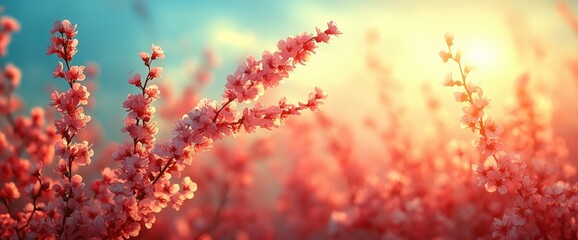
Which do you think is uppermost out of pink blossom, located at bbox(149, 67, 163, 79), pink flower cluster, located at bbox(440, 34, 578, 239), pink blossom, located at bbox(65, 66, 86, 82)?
pink blossom, located at bbox(149, 67, 163, 79)

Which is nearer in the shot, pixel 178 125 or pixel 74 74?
pixel 178 125

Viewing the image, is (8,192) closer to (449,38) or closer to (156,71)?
(156,71)

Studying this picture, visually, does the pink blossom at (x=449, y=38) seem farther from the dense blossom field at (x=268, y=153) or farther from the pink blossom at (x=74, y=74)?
the pink blossom at (x=74, y=74)

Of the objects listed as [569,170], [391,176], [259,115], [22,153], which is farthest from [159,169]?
[569,170]

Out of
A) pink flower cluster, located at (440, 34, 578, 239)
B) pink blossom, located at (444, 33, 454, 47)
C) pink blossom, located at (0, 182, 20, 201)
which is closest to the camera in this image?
pink flower cluster, located at (440, 34, 578, 239)

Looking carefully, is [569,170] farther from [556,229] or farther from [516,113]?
[556,229]

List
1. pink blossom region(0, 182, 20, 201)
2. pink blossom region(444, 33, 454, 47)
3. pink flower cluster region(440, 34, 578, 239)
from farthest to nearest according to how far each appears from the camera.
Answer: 1. pink blossom region(0, 182, 20, 201)
2. pink blossom region(444, 33, 454, 47)
3. pink flower cluster region(440, 34, 578, 239)

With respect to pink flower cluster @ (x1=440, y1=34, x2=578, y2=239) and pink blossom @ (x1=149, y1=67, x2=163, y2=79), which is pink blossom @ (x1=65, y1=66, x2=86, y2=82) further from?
pink flower cluster @ (x1=440, y1=34, x2=578, y2=239)

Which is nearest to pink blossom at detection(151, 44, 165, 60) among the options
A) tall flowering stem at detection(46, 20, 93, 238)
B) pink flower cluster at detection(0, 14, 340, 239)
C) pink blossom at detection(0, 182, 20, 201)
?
pink flower cluster at detection(0, 14, 340, 239)

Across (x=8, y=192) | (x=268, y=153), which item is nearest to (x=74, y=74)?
(x=8, y=192)

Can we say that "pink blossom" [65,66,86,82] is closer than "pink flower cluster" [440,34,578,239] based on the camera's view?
No
